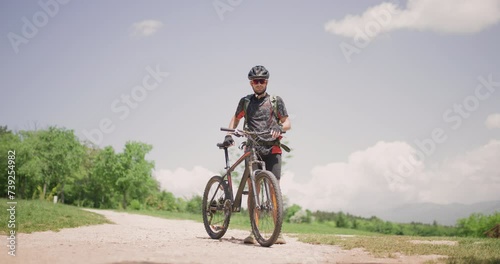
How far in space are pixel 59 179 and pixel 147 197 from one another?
11.0 metres

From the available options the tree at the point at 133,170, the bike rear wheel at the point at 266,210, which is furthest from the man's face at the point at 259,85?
the tree at the point at 133,170

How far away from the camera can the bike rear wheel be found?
6176mm

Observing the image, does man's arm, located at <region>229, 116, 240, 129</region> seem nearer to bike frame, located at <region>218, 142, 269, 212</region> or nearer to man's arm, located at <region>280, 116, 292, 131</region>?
bike frame, located at <region>218, 142, 269, 212</region>

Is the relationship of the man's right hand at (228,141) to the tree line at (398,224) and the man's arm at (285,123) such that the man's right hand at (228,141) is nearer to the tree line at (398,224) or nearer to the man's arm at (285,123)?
the man's arm at (285,123)

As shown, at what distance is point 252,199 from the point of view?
22.4 ft

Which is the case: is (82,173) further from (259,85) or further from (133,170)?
(259,85)

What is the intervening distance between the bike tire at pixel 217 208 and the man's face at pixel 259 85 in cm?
176

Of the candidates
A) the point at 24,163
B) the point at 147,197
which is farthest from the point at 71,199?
the point at 24,163

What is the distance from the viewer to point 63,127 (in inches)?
1903

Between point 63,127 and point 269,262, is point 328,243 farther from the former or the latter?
point 63,127

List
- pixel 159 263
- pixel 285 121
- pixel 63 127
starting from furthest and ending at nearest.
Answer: pixel 63 127 < pixel 285 121 < pixel 159 263

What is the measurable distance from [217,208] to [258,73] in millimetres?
2545

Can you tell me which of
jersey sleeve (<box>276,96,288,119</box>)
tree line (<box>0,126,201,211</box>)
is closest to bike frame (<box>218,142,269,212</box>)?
jersey sleeve (<box>276,96,288,119</box>)

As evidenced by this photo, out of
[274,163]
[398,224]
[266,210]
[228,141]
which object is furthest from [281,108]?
[398,224]
